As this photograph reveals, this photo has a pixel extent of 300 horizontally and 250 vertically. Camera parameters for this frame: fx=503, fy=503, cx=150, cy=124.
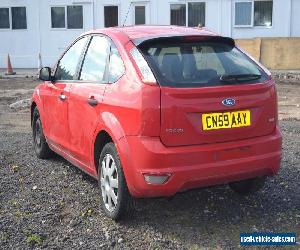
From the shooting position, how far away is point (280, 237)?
4.31 m

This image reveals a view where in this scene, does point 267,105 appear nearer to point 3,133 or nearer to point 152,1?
point 3,133

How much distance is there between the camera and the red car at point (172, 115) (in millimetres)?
4246

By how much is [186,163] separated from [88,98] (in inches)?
55.7

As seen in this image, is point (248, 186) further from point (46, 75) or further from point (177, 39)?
point (46, 75)

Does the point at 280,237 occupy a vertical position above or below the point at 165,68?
below

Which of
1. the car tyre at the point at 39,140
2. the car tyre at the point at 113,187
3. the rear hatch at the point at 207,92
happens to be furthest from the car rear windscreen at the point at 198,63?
the car tyre at the point at 39,140

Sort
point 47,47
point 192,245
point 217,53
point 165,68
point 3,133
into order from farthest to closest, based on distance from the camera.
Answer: point 47,47
point 3,133
point 217,53
point 165,68
point 192,245

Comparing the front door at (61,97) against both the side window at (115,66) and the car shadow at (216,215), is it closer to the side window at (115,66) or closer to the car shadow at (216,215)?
the side window at (115,66)

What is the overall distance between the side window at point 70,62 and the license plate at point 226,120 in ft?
6.67

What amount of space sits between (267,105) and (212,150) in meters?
0.75

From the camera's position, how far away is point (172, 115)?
4.23 metres

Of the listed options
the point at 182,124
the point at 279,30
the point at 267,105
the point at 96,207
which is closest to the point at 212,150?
the point at 182,124

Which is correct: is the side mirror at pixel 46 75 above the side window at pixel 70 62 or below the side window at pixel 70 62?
below

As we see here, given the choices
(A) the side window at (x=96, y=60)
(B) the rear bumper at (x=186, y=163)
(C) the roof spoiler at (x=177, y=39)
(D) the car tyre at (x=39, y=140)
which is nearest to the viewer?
(B) the rear bumper at (x=186, y=163)
